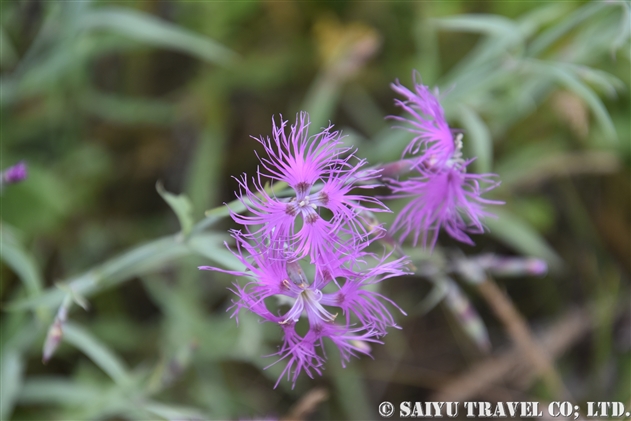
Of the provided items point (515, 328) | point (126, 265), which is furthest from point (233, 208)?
point (515, 328)

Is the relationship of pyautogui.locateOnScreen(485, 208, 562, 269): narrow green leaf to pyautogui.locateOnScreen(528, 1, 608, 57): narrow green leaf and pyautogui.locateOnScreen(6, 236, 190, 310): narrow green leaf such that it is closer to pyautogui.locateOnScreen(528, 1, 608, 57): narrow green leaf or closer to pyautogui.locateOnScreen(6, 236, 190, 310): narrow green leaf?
pyautogui.locateOnScreen(528, 1, 608, 57): narrow green leaf

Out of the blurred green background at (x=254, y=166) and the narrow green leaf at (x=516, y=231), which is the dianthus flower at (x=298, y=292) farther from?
the narrow green leaf at (x=516, y=231)

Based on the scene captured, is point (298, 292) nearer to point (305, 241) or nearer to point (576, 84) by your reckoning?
point (305, 241)

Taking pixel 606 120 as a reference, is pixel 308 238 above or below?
below

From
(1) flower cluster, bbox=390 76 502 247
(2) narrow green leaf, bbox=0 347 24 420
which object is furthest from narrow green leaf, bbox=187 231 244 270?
(2) narrow green leaf, bbox=0 347 24 420

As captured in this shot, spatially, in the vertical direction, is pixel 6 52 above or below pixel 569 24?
above

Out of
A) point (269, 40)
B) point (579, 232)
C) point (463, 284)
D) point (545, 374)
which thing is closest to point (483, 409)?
point (545, 374)

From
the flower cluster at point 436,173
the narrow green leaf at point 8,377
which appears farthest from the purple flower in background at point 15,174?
the flower cluster at point 436,173

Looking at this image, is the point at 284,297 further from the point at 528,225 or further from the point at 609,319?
the point at 609,319
